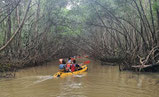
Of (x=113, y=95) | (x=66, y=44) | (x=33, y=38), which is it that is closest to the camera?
(x=113, y=95)

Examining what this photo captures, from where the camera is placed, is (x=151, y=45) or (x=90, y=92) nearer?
(x=90, y=92)

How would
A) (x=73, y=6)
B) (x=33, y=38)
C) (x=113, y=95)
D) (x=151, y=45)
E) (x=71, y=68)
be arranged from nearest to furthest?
1. (x=113, y=95)
2. (x=151, y=45)
3. (x=71, y=68)
4. (x=33, y=38)
5. (x=73, y=6)

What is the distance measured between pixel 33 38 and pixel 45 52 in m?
2.26

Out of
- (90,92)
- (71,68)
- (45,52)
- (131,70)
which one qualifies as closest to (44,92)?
(90,92)

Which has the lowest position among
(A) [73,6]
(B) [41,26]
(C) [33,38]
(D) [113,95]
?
(D) [113,95]

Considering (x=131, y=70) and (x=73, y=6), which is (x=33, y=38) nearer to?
(x=73, y=6)

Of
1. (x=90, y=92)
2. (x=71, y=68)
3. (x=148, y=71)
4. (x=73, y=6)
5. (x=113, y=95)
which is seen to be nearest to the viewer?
(x=113, y=95)

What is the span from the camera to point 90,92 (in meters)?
5.60

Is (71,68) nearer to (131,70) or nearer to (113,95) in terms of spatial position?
(131,70)

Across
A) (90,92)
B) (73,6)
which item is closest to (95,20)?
(73,6)

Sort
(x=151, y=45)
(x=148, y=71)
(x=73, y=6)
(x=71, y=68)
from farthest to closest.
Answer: (x=73, y=6) < (x=71, y=68) < (x=148, y=71) < (x=151, y=45)

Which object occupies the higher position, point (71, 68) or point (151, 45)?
point (151, 45)

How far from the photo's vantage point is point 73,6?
13.8 meters

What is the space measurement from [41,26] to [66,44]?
7.60 m
